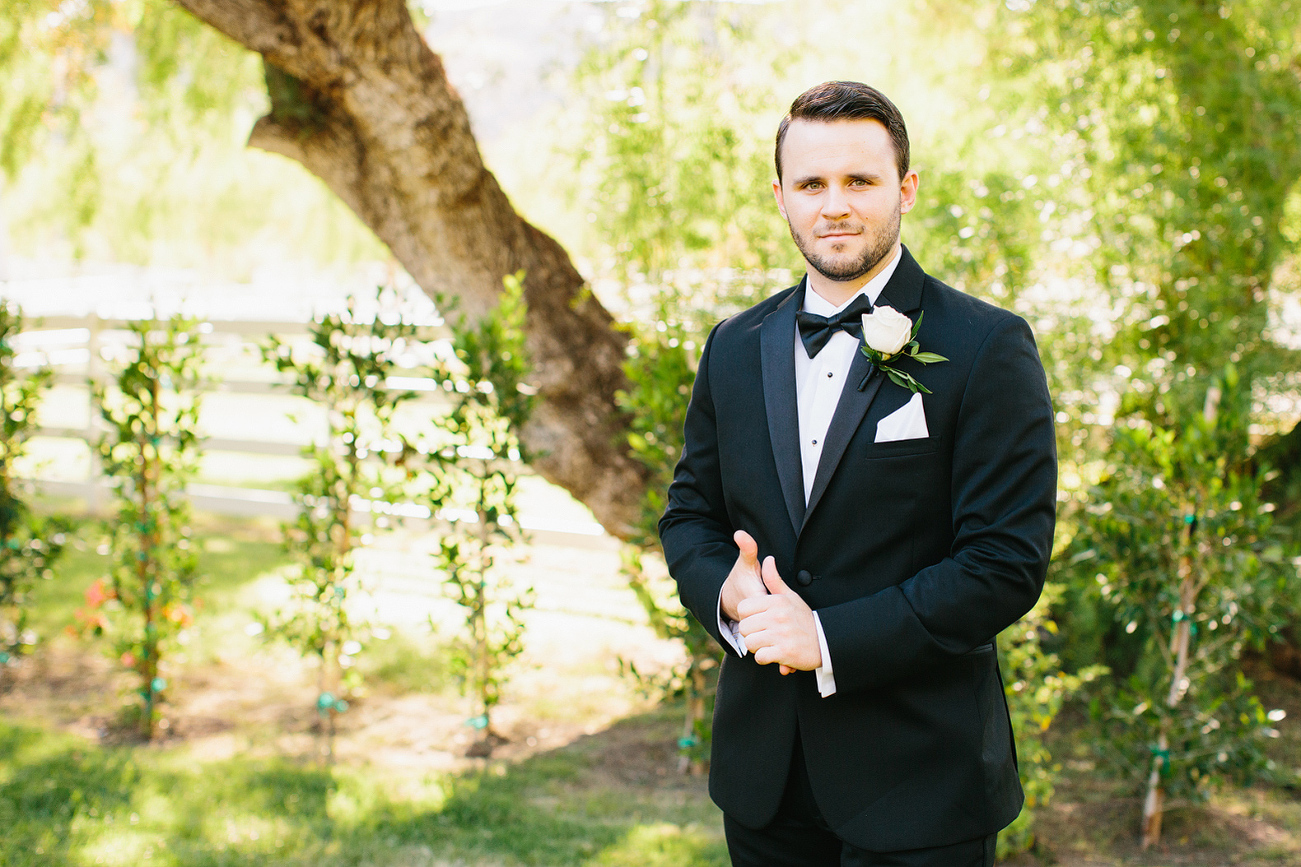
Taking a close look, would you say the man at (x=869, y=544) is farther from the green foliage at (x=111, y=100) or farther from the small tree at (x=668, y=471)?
the green foliage at (x=111, y=100)

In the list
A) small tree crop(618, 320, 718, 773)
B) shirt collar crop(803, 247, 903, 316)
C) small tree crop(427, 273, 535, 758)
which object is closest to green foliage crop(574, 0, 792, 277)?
small tree crop(618, 320, 718, 773)

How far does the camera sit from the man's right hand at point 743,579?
5.35ft

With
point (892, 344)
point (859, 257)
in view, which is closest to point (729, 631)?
point (892, 344)

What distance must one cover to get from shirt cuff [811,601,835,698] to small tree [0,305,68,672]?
14.5 ft

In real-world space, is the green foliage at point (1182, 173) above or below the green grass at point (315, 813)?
above

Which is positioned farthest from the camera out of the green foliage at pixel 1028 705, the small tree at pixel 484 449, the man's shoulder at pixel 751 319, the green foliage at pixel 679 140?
the green foliage at pixel 679 140

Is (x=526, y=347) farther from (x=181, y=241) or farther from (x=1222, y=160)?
(x=181, y=241)

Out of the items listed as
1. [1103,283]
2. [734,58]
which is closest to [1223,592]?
[1103,283]

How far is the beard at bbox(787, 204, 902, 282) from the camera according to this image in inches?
65.9

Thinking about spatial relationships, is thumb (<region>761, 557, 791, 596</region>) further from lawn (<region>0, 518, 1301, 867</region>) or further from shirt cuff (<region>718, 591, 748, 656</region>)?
lawn (<region>0, 518, 1301, 867</region>)

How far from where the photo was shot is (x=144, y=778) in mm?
3758

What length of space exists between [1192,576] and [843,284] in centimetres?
230

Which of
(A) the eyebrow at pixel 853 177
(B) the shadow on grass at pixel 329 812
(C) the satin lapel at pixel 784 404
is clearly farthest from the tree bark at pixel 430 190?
(A) the eyebrow at pixel 853 177

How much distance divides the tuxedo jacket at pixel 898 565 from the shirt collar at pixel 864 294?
17mm
